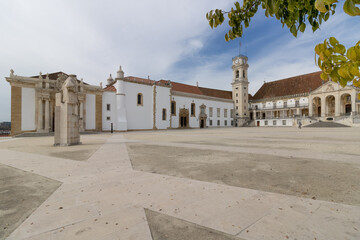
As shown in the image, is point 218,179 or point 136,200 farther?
point 218,179

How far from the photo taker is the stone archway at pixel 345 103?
138 feet

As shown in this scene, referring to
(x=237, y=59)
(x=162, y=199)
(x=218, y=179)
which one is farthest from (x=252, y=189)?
(x=237, y=59)

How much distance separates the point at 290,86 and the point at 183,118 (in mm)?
36317

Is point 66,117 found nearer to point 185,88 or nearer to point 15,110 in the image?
point 15,110

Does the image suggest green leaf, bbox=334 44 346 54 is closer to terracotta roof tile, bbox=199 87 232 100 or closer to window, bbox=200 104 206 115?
window, bbox=200 104 206 115

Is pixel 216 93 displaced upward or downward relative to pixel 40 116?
upward

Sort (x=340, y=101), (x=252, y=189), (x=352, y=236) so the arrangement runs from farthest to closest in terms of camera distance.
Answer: (x=340, y=101) → (x=252, y=189) → (x=352, y=236)

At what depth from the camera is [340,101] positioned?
1645 inches

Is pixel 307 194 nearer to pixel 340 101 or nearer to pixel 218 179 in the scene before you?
pixel 218 179

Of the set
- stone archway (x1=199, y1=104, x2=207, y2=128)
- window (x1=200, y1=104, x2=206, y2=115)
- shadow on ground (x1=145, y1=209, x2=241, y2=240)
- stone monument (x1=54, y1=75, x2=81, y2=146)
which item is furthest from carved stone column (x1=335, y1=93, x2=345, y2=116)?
shadow on ground (x1=145, y1=209, x2=241, y2=240)

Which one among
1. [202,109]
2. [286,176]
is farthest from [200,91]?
[286,176]

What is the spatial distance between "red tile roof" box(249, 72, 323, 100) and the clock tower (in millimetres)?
8563

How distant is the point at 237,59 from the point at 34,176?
198 ft

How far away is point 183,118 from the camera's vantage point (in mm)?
44438
